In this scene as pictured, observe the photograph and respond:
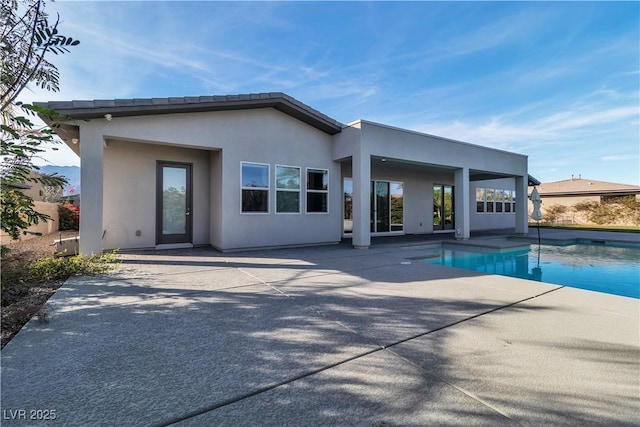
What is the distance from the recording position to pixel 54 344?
2828mm

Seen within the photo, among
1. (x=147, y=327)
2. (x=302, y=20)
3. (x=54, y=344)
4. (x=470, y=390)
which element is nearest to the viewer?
(x=470, y=390)

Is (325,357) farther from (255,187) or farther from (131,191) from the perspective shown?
(131,191)

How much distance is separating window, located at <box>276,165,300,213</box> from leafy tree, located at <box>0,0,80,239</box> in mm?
6237

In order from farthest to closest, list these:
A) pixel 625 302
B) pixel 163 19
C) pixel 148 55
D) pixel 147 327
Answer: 1. pixel 148 55
2. pixel 163 19
3. pixel 625 302
4. pixel 147 327

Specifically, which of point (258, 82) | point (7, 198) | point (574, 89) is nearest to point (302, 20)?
point (258, 82)

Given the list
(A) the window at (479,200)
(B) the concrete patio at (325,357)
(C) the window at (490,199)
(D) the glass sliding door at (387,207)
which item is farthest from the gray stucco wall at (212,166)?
(C) the window at (490,199)

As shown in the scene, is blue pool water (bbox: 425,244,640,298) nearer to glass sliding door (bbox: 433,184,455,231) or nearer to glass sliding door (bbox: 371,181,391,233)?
glass sliding door (bbox: 371,181,391,233)

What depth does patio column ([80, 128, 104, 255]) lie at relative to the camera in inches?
279

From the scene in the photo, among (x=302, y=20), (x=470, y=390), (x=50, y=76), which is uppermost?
(x=302, y=20)

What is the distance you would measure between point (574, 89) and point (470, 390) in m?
16.7

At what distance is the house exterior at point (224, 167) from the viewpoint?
750 cm

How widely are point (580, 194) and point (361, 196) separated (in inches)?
1079

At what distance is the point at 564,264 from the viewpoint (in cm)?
868

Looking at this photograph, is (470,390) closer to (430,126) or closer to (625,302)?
(625,302)
